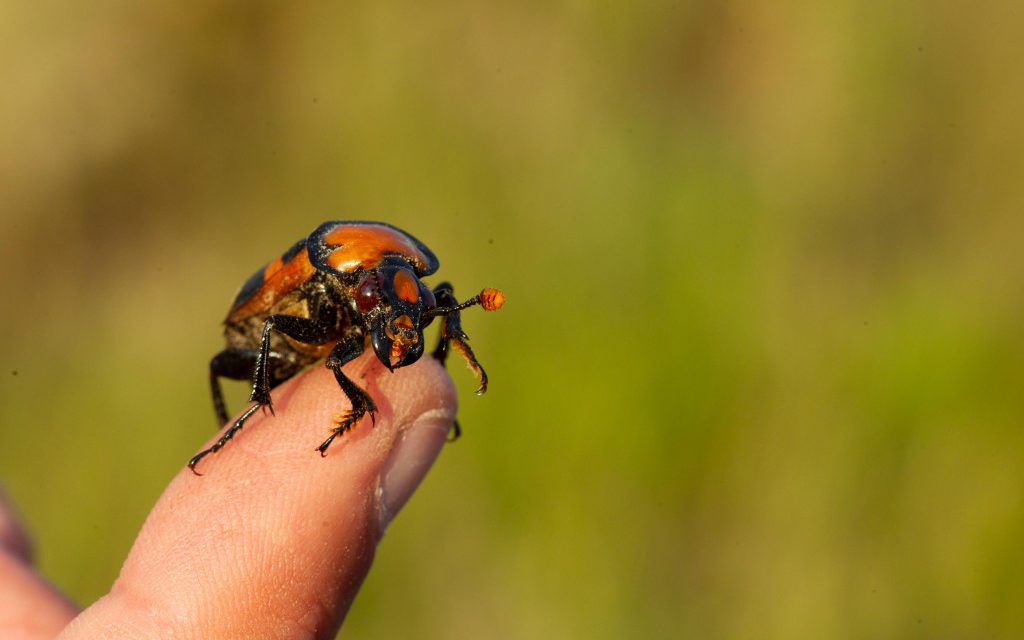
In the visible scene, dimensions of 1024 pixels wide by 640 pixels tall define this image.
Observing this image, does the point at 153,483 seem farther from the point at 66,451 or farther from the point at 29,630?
the point at 29,630

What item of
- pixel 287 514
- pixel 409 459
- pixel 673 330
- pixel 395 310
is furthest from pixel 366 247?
pixel 673 330

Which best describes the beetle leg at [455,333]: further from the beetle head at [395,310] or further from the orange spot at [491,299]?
the orange spot at [491,299]

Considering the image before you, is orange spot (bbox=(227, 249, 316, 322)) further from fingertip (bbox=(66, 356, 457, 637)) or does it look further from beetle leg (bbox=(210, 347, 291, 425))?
fingertip (bbox=(66, 356, 457, 637))

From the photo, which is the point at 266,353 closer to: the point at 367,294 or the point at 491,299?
the point at 367,294

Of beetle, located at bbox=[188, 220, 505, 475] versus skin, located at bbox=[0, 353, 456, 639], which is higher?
beetle, located at bbox=[188, 220, 505, 475]

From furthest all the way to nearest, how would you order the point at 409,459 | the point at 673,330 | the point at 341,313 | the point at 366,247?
1. the point at 673,330
2. the point at 341,313
3. the point at 366,247
4. the point at 409,459

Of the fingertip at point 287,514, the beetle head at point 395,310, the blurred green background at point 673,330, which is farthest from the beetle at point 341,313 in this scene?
the blurred green background at point 673,330

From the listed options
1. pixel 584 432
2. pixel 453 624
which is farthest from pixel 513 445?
pixel 453 624

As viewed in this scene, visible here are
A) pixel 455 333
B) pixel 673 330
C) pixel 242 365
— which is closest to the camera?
pixel 455 333

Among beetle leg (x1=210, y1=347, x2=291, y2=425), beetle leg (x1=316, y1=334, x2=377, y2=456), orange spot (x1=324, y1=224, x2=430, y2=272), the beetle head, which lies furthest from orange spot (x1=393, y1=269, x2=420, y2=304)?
beetle leg (x1=210, y1=347, x2=291, y2=425)
